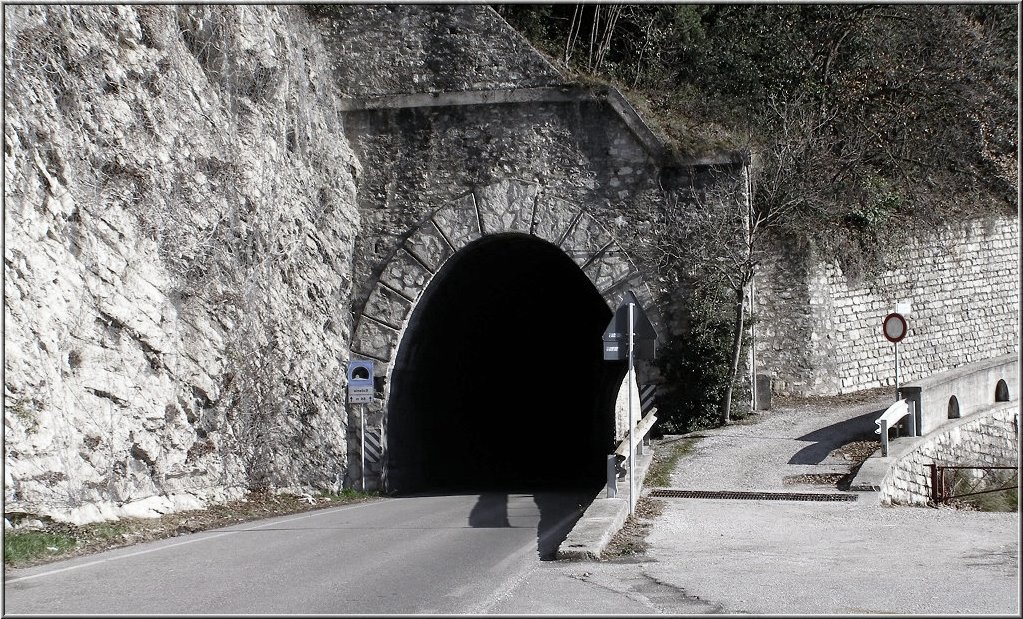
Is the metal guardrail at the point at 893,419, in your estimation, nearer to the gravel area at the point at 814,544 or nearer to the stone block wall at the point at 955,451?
the stone block wall at the point at 955,451

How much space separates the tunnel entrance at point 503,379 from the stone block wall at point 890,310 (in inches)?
172

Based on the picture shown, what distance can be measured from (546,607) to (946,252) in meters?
20.2

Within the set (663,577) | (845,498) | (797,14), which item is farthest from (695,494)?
(797,14)

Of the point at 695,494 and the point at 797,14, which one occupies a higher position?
the point at 797,14

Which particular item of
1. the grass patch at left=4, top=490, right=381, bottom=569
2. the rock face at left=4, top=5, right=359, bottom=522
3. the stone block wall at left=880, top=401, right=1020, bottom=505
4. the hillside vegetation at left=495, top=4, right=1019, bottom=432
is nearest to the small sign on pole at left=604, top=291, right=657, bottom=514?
the stone block wall at left=880, top=401, right=1020, bottom=505

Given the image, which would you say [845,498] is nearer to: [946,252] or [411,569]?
[411,569]

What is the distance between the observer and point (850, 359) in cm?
2209

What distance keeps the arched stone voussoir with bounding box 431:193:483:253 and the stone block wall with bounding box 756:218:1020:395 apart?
6116 millimetres

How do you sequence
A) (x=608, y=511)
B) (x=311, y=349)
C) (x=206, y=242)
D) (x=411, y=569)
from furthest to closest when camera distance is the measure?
(x=311, y=349) → (x=206, y=242) → (x=608, y=511) → (x=411, y=569)

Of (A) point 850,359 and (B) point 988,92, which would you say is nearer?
(A) point 850,359

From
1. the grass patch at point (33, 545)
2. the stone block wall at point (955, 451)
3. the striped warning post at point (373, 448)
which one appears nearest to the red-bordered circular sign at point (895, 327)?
the stone block wall at point (955, 451)

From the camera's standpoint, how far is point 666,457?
16.2 meters

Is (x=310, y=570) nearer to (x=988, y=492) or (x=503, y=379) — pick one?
(x=988, y=492)

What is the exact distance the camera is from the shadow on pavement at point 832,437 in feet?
50.8
